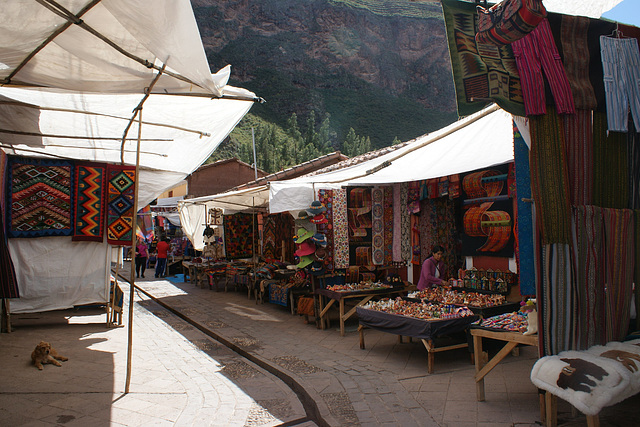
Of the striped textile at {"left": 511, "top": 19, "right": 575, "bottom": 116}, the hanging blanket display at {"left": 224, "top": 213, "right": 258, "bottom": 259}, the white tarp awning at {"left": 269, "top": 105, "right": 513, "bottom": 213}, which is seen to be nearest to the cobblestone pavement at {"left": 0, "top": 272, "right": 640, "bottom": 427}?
the white tarp awning at {"left": 269, "top": 105, "right": 513, "bottom": 213}

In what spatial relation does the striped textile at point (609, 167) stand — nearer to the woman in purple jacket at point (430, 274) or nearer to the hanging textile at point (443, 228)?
the woman in purple jacket at point (430, 274)

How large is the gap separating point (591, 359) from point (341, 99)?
63834 mm

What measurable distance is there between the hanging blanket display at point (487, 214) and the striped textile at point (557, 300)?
2941mm

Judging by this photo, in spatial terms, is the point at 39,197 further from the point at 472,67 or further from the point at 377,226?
the point at 472,67

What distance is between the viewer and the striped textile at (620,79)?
3695 millimetres

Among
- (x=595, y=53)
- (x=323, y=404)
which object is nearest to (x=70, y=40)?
(x=323, y=404)

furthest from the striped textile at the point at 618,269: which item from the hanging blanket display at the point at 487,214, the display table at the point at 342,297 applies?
the display table at the point at 342,297

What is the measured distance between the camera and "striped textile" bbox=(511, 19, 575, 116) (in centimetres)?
350

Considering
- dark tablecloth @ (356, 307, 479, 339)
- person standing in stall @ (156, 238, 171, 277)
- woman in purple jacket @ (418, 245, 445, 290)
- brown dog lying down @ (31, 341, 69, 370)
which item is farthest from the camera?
person standing in stall @ (156, 238, 171, 277)


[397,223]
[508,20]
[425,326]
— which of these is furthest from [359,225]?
[508,20]

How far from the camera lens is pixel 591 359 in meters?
3.16

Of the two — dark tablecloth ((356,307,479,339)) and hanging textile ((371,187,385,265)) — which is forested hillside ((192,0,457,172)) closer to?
hanging textile ((371,187,385,265))

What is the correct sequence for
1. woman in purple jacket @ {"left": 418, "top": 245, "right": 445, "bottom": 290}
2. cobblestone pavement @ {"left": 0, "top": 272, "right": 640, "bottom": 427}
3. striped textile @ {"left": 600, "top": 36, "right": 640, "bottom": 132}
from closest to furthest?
striped textile @ {"left": 600, "top": 36, "right": 640, "bottom": 132}, cobblestone pavement @ {"left": 0, "top": 272, "right": 640, "bottom": 427}, woman in purple jacket @ {"left": 418, "top": 245, "right": 445, "bottom": 290}

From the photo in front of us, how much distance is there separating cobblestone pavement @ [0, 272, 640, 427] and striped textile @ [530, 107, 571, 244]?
1466 mm
